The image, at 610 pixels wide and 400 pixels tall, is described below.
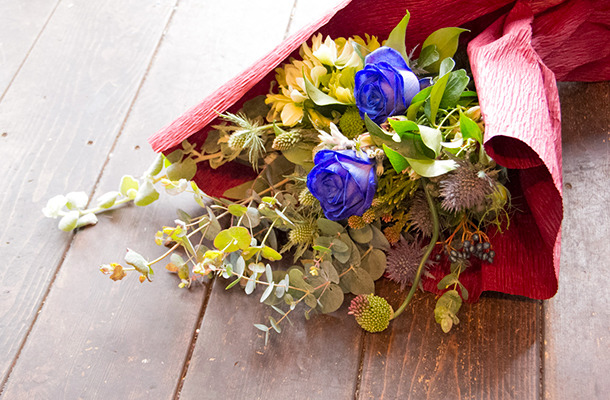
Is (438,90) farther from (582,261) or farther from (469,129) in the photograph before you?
(582,261)

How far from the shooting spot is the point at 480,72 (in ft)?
1.65

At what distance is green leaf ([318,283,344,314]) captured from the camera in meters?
0.60

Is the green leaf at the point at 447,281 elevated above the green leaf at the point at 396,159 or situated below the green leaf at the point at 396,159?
below

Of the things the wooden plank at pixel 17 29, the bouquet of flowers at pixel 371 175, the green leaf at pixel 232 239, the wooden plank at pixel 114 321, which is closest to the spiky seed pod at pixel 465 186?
the bouquet of flowers at pixel 371 175

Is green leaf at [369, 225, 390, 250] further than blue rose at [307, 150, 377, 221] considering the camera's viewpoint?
Yes

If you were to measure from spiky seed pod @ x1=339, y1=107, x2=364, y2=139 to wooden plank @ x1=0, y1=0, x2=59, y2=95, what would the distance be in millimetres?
561

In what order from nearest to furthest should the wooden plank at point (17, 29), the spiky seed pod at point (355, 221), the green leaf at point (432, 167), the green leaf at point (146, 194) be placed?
the green leaf at point (432, 167) → the spiky seed pod at point (355, 221) → the green leaf at point (146, 194) → the wooden plank at point (17, 29)

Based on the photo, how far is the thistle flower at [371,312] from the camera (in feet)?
1.90

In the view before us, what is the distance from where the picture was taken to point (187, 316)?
2.07 feet

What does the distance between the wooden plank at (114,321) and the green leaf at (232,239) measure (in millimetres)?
95

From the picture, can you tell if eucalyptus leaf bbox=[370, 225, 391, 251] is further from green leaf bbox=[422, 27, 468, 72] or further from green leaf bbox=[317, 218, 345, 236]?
green leaf bbox=[422, 27, 468, 72]

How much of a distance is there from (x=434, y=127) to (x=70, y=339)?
0.45m

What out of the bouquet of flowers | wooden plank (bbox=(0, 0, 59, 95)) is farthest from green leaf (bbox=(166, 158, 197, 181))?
wooden plank (bbox=(0, 0, 59, 95))

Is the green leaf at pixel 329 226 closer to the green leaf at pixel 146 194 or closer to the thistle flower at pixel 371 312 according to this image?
the thistle flower at pixel 371 312
